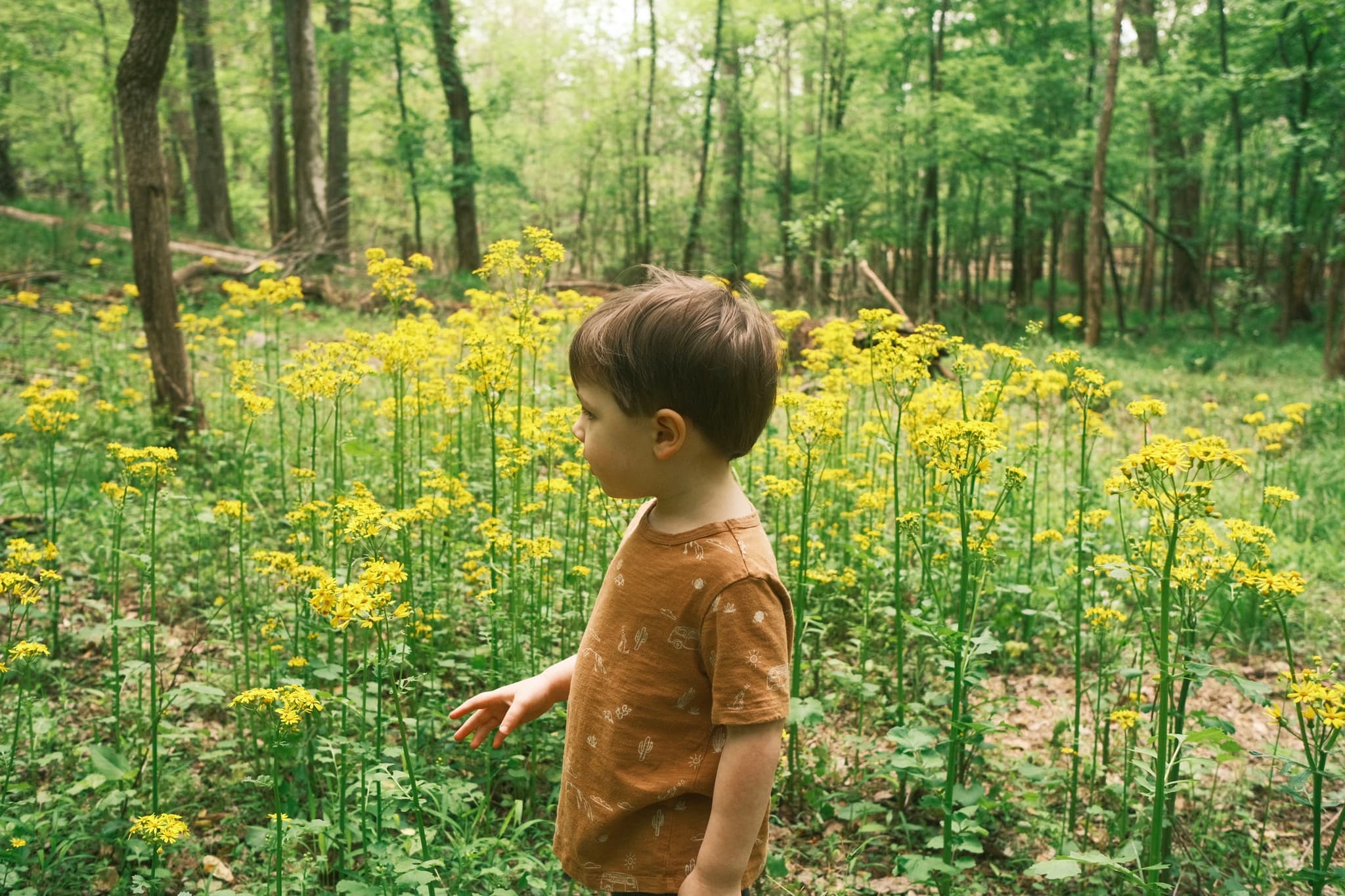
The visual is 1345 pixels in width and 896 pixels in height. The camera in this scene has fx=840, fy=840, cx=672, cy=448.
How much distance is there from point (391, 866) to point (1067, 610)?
3.25 m

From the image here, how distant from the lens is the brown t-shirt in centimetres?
141

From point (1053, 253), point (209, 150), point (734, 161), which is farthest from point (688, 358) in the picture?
point (1053, 253)

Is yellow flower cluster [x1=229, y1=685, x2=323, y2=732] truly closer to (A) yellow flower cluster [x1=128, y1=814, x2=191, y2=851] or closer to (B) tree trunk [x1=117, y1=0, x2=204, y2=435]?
(A) yellow flower cluster [x1=128, y1=814, x2=191, y2=851]

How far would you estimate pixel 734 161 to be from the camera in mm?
22531

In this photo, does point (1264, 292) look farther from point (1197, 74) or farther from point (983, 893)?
point (983, 893)

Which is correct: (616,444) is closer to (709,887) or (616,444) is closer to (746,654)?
(746,654)

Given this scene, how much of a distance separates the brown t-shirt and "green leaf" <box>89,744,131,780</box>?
1655 mm

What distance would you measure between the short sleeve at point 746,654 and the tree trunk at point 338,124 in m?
15.9

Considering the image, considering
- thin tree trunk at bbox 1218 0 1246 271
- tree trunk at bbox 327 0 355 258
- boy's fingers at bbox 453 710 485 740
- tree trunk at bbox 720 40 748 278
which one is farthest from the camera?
tree trunk at bbox 720 40 748 278

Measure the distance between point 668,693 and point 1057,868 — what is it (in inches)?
43.3

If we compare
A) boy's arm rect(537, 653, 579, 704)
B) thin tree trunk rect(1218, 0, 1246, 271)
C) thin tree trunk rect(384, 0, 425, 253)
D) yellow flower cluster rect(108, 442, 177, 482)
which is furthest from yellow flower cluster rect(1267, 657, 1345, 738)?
thin tree trunk rect(1218, 0, 1246, 271)

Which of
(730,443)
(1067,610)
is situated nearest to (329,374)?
(730,443)

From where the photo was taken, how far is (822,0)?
819 inches

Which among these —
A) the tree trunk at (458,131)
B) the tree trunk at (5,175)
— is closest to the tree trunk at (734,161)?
the tree trunk at (458,131)
